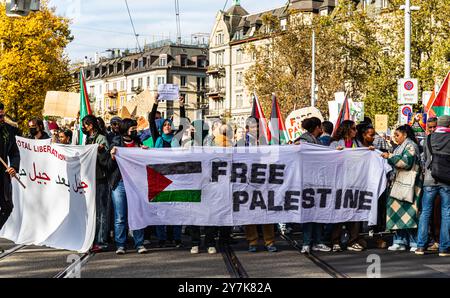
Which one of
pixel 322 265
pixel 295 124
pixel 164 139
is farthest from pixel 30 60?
pixel 322 265

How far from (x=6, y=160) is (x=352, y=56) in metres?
41.1

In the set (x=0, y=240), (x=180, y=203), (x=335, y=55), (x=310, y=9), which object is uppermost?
(x=310, y=9)

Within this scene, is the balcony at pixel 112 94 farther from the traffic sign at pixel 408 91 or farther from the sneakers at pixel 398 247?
the sneakers at pixel 398 247

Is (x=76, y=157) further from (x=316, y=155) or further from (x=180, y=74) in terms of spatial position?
(x=180, y=74)

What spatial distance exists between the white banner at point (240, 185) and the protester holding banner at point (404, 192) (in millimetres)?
404

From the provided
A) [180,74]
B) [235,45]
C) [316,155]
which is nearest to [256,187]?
[316,155]

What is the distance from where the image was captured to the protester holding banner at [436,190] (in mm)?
11898

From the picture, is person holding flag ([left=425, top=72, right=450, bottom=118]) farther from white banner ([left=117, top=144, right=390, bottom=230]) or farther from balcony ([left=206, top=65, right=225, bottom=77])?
balcony ([left=206, top=65, right=225, bottom=77])

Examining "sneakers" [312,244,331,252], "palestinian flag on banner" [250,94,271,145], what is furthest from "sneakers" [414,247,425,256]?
"palestinian flag on banner" [250,94,271,145]

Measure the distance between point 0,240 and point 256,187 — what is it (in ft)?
15.4

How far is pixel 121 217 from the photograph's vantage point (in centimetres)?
1205

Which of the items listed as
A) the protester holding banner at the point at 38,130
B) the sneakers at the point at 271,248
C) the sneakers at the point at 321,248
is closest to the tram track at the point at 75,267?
the sneakers at the point at 271,248

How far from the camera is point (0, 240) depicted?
1381 cm

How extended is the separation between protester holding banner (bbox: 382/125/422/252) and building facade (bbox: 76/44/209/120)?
10402 cm
